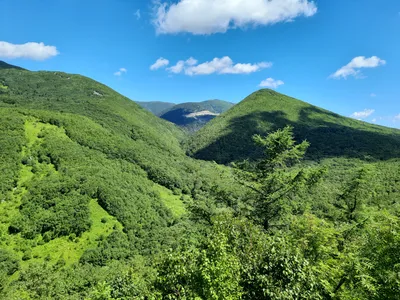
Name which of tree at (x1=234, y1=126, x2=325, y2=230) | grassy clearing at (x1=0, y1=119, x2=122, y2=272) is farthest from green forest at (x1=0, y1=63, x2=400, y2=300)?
grassy clearing at (x1=0, y1=119, x2=122, y2=272)

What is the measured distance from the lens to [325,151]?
593 ft

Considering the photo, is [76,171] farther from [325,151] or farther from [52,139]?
[325,151]

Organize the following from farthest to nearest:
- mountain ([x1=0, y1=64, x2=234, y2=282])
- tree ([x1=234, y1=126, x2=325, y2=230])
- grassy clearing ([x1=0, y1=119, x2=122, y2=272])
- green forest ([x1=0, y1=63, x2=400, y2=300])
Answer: mountain ([x1=0, y1=64, x2=234, y2=282]) → grassy clearing ([x1=0, y1=119, x2=122, y2=272]) → tree ([x1=234, y1=126, x2=325, y2=230]) → green forest ([x1=0, y1=63, x2=400, y2=300])

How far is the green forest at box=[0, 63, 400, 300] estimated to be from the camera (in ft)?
41.6

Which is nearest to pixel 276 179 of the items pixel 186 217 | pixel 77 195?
pixel 186 217

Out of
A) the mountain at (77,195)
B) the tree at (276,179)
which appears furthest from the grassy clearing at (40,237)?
the tree at (276,179)

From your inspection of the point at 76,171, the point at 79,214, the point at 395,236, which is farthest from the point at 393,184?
the point at 76,171

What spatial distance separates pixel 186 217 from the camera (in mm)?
37312

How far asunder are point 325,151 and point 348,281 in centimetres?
18312

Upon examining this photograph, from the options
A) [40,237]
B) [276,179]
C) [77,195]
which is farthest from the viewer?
[77,195]

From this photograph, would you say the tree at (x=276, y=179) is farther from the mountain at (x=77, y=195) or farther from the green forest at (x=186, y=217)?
the mountain at (x=77, y=195)

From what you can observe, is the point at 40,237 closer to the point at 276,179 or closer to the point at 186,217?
the point at 186,217

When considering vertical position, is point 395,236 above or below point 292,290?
above

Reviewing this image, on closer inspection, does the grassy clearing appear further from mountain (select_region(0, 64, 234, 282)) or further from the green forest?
the green forest
